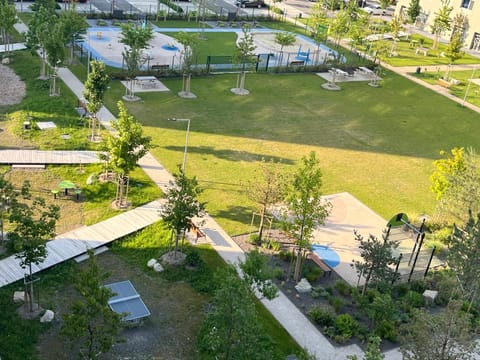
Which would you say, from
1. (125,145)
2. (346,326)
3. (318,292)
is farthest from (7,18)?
(346,326)

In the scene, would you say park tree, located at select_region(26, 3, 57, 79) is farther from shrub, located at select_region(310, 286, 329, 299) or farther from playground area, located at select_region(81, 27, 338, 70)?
shrub, located at select_region(310, 286, 329, 299)

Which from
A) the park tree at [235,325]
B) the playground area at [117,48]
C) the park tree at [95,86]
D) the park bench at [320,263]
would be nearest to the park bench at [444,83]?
the playground area at [117,48]

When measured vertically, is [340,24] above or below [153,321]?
above

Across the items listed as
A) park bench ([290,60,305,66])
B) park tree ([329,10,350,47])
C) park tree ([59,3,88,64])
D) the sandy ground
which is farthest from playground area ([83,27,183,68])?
park tree ([329,10,350,47])

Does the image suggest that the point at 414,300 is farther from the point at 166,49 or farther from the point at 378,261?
the point at 166,49

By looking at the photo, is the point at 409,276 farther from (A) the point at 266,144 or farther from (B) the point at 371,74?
(B) the point at 371,74

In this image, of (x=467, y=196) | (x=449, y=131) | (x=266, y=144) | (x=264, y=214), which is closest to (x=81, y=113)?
(x=266, y=144)

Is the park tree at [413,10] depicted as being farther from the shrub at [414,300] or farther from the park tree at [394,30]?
the shrub at [414,300]
